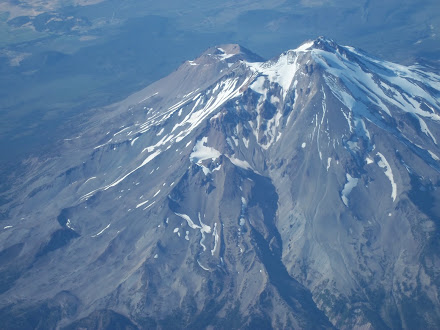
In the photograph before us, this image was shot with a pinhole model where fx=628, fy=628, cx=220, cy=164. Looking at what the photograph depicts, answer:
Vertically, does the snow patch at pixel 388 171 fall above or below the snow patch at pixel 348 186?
above

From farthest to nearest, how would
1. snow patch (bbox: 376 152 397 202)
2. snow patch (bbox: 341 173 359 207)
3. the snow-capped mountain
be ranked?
snow patch (bbox: 341 173 359 207) → snow patch (bbox: 376 152 397 202) → the snow-capped mountain

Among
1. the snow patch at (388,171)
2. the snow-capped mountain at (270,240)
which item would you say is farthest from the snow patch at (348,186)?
the snow patch at (388,171)

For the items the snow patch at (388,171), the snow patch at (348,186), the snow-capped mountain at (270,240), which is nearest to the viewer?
the snow-capped mountain at (270,240)

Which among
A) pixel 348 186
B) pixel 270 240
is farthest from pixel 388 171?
pixel 270 240

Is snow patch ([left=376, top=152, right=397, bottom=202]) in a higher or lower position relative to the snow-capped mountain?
higher

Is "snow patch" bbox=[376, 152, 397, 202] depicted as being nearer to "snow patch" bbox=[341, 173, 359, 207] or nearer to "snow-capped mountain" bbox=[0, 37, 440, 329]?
"snow-capped mountain" bbox=[0, 37, 440, 329]

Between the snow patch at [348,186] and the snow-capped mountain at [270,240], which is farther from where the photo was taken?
the snow patch at [348,186]

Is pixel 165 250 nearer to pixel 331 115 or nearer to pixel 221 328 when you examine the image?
pixel 221 328

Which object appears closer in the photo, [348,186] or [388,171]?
[348,186]

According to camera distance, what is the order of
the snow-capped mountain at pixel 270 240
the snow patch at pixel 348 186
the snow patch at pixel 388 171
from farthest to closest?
1. the snow patch at pixel 348 186
2. the snow patch at pixel 388 171
3. the snow-capped mountain at pixel 270 240

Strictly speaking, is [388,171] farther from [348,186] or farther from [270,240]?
[270,240]

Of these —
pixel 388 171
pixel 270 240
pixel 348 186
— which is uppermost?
pixel 388 171

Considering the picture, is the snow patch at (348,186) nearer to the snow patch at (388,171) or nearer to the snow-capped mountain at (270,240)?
the snow-capped mountain at (270,240)

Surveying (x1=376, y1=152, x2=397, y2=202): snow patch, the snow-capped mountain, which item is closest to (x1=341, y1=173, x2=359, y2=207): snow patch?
the snow-capped mountain
